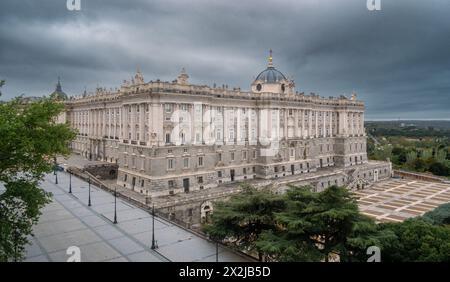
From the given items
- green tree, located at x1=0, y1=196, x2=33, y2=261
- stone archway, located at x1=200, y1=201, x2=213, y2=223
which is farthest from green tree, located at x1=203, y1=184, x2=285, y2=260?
stone archway, located at x1=200, y1=201, x2=213, y2=223

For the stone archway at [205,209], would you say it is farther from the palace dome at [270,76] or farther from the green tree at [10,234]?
the palace dome at [270,76]

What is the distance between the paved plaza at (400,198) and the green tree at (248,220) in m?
26.5

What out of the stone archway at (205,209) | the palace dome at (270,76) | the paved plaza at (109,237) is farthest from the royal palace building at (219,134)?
the paved plaza at (109,237)

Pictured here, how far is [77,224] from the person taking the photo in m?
31.6

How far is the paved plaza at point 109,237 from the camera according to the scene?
24.6m

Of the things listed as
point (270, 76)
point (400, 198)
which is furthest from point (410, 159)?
point (270, 76)

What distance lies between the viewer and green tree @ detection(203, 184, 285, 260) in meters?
25.6

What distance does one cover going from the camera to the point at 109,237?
2830 cm

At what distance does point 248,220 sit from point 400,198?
4952cm

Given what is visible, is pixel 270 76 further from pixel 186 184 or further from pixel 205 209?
pixel 205 209

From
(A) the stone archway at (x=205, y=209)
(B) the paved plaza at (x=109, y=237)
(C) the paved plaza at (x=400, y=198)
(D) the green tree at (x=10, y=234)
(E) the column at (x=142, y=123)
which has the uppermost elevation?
(E) the column at (x=142, y=123)

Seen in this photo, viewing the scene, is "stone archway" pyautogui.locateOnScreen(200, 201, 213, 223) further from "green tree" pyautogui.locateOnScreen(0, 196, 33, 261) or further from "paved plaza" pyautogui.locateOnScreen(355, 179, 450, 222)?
"green tree" pyautogui.locateOnScreen(0, 196, 33, 261)

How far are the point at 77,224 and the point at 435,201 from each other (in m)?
59.6

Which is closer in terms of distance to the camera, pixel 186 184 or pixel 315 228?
pixel 315 228
